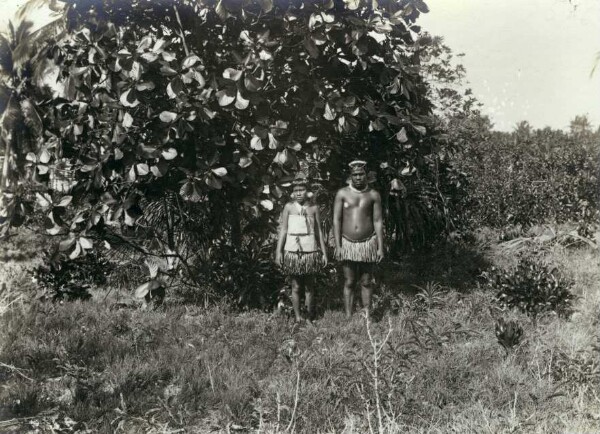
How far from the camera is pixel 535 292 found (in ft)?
18.6

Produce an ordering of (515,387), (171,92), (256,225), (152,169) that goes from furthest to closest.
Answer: (256,225) → (152,169) → (171,92) → (515,387)

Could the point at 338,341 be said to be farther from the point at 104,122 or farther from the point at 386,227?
the point at 104,122

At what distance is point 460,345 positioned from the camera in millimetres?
4836

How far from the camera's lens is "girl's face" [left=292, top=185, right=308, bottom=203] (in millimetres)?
5359

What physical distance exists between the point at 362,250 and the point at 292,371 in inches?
67.5

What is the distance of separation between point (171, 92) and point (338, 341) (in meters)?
2.60

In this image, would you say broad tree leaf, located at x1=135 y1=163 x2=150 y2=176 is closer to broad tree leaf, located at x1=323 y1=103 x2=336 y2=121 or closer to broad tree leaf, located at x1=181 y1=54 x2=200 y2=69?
broad tree leaf, located at x1=181 y1=54 x2=200 y2=69

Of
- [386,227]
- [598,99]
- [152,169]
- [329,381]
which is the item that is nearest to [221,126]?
[152,169]

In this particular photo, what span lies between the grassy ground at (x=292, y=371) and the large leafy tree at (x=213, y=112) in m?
0.87

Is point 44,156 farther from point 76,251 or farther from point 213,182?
point 213,182

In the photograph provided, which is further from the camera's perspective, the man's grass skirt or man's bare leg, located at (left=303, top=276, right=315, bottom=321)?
man's bare leg, located at (left=303, top=276, right=315, bottom=321)

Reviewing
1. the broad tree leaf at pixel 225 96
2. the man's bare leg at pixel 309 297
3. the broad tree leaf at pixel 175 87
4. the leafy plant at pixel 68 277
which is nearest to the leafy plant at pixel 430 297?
the man's bare leg at pixel 309 297

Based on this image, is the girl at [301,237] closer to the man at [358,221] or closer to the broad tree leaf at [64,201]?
the man at [358,221]

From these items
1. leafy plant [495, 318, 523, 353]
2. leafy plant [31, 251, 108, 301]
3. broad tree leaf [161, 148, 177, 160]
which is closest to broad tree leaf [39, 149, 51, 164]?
broad tree leaf [161, 148, 177, 160]
